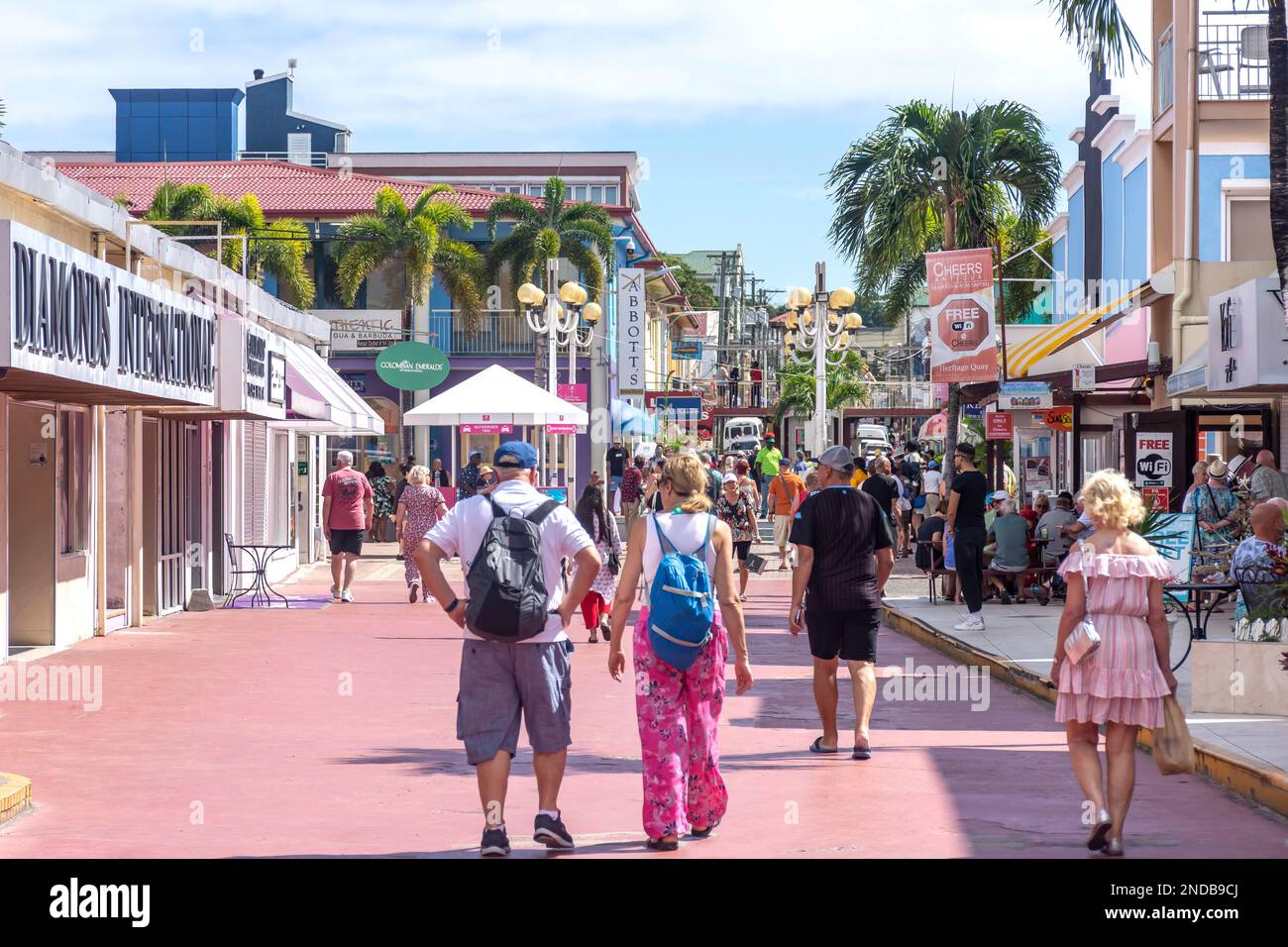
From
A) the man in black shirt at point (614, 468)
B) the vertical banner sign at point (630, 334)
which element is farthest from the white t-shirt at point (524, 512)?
the vertical banner sign at point (630, 334)

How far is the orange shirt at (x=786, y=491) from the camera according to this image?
84.6 ft

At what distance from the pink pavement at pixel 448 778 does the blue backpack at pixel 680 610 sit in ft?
2.84

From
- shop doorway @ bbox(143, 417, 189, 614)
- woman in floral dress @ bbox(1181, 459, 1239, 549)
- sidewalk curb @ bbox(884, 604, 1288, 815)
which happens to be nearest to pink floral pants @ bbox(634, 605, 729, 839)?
sidewalk curb @ bbox(884, 604, 1288, 815)

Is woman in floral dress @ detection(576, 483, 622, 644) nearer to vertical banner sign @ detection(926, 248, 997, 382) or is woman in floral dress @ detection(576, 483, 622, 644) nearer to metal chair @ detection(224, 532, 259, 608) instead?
metal chair @ detection(224, 532, 259, 608)

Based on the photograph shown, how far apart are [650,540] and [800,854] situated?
1.58m

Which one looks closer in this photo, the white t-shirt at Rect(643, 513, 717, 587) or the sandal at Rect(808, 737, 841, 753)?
the white t-shirt at Rect(643, 513, 717, 587)

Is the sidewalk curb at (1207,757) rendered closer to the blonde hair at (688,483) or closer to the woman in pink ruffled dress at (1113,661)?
the woman in pink ruffled dress at (1113,661)

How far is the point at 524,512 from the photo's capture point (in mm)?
7293

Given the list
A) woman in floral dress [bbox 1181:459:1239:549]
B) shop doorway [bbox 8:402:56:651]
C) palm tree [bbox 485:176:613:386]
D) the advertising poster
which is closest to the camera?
shop doorway [bbox 8:402:56:651]

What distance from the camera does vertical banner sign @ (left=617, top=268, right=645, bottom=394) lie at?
48.6 m

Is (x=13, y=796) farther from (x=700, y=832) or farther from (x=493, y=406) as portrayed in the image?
(x=493, y=406)

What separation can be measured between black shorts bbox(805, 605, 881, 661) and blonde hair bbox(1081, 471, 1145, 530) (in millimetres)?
2676

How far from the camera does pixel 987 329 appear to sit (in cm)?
2450

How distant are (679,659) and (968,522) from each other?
31.9ft
